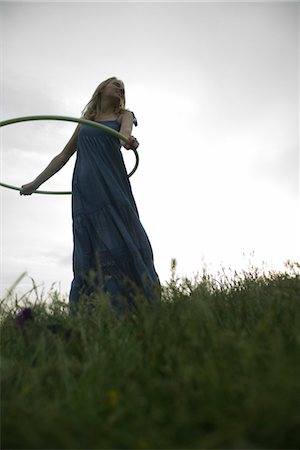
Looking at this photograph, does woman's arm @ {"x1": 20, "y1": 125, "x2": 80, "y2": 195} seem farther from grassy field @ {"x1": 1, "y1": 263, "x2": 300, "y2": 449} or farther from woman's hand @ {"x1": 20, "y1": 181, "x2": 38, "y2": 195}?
grassy field @ {"x1": 1, "y1": 263, "x2": 300, "y2": 449}

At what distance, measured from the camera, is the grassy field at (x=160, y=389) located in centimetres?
107

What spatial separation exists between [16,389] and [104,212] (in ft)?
7.17

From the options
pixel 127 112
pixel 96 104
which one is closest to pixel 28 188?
pixel 96 104

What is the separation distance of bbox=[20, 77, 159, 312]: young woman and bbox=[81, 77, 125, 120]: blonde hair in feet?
0.39

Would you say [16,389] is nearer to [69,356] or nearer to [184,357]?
[69,356]

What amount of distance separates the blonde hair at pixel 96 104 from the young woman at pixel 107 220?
0.12m

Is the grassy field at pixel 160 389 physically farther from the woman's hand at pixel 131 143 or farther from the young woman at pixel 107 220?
the woman's hand at pixel 131 143

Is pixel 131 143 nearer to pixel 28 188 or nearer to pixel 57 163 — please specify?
pixel 57 163

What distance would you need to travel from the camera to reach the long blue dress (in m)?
3.59

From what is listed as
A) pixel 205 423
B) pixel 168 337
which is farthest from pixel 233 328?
pixel 205 423

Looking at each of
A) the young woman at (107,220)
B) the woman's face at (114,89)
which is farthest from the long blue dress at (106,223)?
the woman's face at (114,89)

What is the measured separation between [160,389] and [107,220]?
237 cm

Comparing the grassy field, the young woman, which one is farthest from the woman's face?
the grassy field

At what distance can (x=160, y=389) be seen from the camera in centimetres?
134
